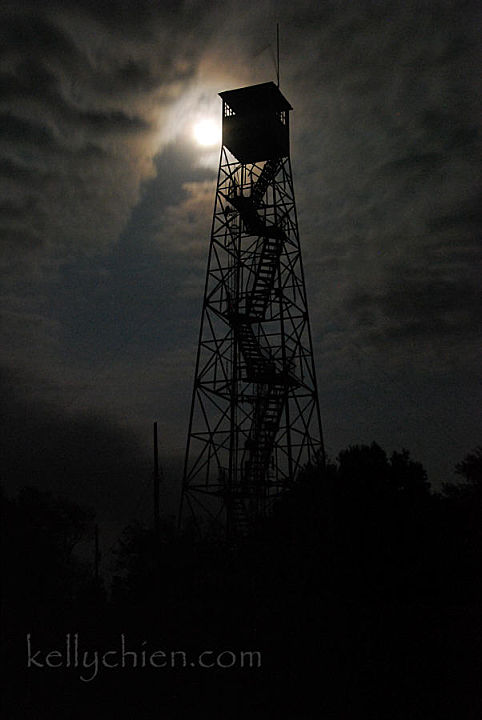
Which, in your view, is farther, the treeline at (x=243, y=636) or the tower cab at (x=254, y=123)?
the tower cab at (x=254, y=123)

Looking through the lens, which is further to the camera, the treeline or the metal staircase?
the metal staircase

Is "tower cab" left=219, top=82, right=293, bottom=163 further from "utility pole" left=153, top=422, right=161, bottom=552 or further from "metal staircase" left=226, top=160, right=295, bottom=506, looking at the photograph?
"utility pole" left=153, top=422, right=161, bottom=552

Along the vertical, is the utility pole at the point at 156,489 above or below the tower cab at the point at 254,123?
below

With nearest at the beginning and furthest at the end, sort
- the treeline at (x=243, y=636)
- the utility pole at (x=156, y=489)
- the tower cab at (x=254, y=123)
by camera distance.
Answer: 1. the treeline at (x=243, y=636)
2. the utility pole at (x=156, y=489)
3. the tower cab at (x=254, y=123)

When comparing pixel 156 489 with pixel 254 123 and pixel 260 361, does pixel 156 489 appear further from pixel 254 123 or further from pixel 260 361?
pixel 254 123

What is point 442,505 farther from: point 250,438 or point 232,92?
point 232,92

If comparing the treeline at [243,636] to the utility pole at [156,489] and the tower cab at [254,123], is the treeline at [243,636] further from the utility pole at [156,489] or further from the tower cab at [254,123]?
the tower cab at [254,123]

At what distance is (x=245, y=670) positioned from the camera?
65.7 feet

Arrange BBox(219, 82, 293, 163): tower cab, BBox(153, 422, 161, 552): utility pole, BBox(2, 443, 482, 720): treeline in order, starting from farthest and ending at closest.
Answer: BBox(219, 82, 293, 163): tower cab, BBox(153, 422, 161, 552): utility pole, BBox(2, 443, 482, 720): treeline

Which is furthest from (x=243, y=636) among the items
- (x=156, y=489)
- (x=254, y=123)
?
(x=254, y=123)

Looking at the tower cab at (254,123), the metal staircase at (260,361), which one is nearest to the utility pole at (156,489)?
the metal staircase at (260,361)

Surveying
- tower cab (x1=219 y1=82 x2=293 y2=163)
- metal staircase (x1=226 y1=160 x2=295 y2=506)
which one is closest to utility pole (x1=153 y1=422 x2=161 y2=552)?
metal staircase (x1=226 y1=160 x2=295 y2=506)

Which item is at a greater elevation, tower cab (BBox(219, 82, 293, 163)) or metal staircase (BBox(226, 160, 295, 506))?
tower cab (BBox(219, 82, 293, 163))

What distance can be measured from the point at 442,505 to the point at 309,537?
784 inches
